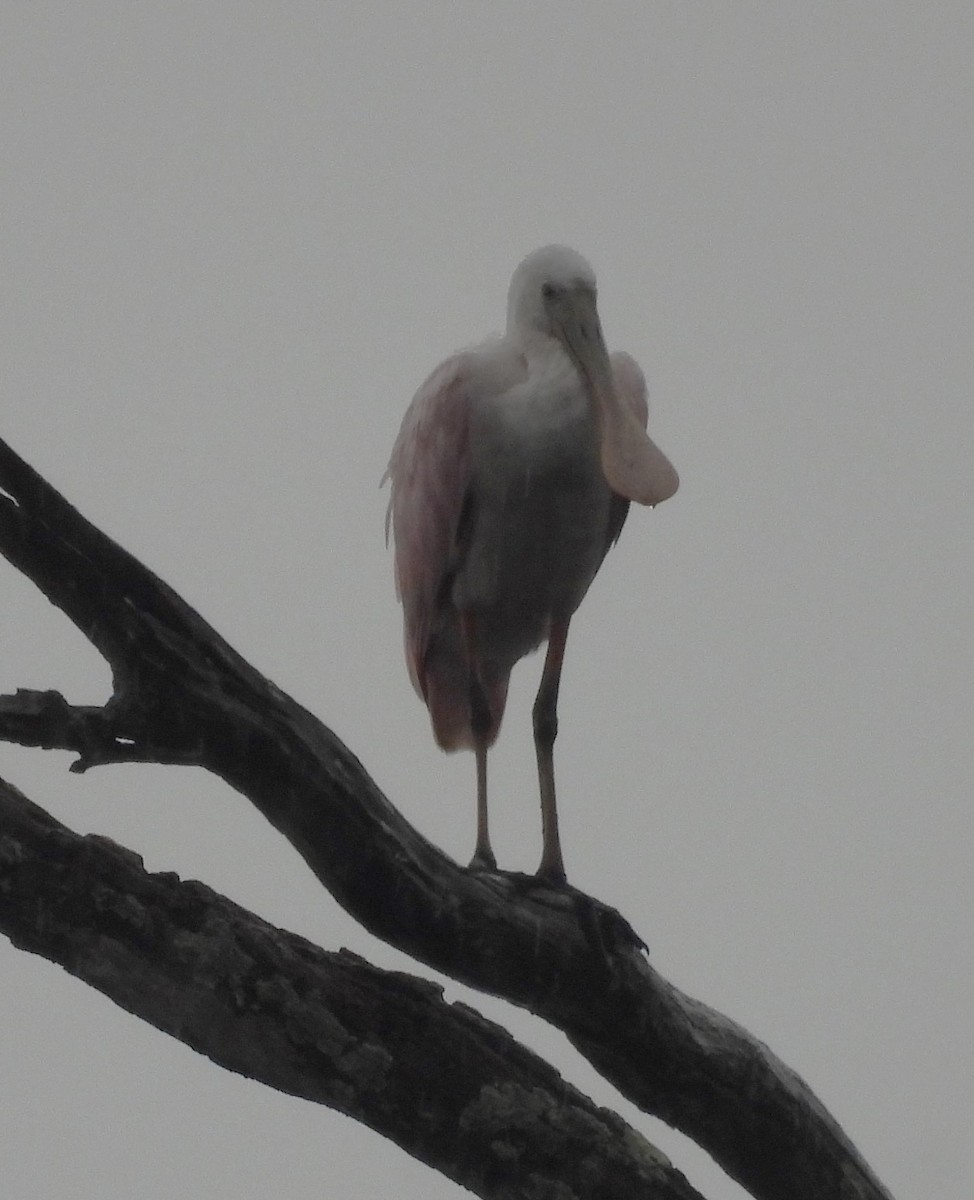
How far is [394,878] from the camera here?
13.3ft

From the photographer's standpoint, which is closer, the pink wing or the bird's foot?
the bird's foot

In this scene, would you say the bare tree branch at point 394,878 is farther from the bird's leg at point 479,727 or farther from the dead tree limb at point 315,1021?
the bird's leg at point 479,727

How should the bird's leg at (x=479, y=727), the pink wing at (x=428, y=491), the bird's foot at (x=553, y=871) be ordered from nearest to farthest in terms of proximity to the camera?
the bird's foot at (x=553, y=871) → the pink wing at (x=428, y=491) → the bird's leg at (x=479, y=727)

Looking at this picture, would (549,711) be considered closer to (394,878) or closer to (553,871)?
(553,871)

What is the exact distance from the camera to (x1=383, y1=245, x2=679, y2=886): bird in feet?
18.9

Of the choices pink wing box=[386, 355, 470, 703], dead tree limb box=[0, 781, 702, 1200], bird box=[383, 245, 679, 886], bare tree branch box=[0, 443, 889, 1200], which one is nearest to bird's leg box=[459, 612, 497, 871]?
bird box=[383, 245, 679, 886]

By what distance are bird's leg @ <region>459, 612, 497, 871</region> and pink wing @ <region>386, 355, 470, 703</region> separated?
15cm

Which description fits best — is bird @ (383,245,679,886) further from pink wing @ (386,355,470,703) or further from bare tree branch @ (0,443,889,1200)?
bare tree branch @ (0,443,889,1200)

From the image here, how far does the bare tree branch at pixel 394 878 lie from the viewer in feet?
11.9

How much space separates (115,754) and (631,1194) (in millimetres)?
1546

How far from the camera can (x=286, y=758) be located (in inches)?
152

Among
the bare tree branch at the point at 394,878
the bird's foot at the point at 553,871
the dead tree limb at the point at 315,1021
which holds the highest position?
the bird's foot at the point at 553,871

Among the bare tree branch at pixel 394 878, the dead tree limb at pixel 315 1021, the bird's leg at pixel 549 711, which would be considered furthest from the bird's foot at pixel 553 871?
the dead tree limb at pixel 315 1021

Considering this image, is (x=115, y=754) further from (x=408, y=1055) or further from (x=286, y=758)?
(x=408, y=1055)
